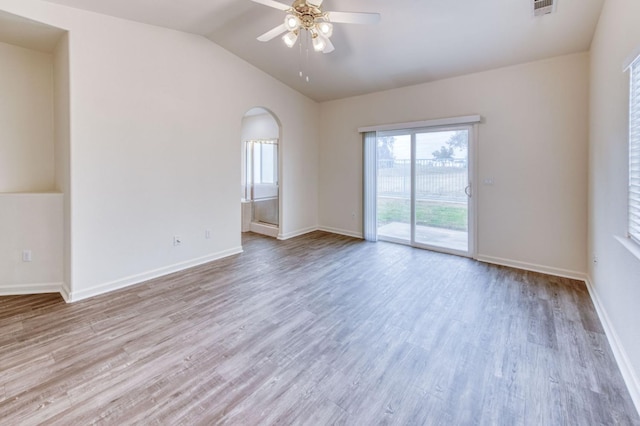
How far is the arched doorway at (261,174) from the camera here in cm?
647

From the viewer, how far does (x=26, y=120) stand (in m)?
3.49

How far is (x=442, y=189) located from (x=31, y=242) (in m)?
5.47

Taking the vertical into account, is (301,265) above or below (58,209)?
below

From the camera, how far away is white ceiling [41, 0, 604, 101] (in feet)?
10.2

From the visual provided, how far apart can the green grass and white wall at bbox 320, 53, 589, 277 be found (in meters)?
0.33

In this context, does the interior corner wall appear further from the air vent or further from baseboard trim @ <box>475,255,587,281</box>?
baseboard trim @ <box>475,255,587,281</box>

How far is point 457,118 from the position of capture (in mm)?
4457

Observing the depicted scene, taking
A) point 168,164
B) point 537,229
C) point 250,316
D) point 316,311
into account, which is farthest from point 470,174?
point 168,164

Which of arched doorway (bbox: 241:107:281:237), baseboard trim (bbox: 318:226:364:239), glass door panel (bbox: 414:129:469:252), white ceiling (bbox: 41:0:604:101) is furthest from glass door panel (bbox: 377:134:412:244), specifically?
arched doorway (bbox: 241:107:281:237)

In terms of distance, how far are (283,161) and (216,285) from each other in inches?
114

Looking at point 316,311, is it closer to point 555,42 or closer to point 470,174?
point 470,174

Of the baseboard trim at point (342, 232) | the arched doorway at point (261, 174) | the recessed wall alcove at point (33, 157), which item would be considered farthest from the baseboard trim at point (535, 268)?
the recessed wall alcove at point (33, 157)

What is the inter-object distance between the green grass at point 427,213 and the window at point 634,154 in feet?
8.03

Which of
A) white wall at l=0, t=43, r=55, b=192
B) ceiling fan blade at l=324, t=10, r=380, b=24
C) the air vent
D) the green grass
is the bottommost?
the green grass
